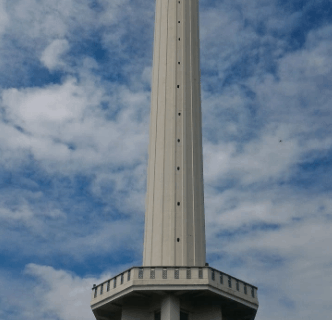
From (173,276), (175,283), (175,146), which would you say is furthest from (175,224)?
(175,146)

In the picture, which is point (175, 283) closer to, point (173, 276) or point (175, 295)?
point (173, 276)

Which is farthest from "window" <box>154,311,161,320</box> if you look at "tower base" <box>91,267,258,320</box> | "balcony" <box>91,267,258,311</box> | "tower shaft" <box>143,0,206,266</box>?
"tower shaft" <box>143,0,206,266</box>

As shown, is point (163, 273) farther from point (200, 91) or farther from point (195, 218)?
point (200, 91)

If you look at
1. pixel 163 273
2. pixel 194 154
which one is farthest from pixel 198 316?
pixel 194 154

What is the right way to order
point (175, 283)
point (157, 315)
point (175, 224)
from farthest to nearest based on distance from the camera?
1. point (175, 224)
2. point (157, 315)
3. point (175, 283)

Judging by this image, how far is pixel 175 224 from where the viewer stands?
137ft

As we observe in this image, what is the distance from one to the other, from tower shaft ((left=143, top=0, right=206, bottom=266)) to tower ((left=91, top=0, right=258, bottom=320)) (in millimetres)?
77

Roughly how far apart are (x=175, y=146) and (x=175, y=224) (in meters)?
7.14

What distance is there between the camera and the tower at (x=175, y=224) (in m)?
37.6

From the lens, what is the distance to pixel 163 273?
3753 centimetres

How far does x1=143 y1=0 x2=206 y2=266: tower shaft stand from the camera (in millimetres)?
41344

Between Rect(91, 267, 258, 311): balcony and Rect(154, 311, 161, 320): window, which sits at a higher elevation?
Rect(91, 267, 258, 311): balcony

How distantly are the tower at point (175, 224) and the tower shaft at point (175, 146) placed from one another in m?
Result: 0.08

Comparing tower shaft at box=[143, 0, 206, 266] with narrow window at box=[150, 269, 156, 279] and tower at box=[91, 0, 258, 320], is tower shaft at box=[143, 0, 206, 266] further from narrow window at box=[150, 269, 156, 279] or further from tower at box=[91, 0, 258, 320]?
narrow window at box=[150, 269, 156, 279]
